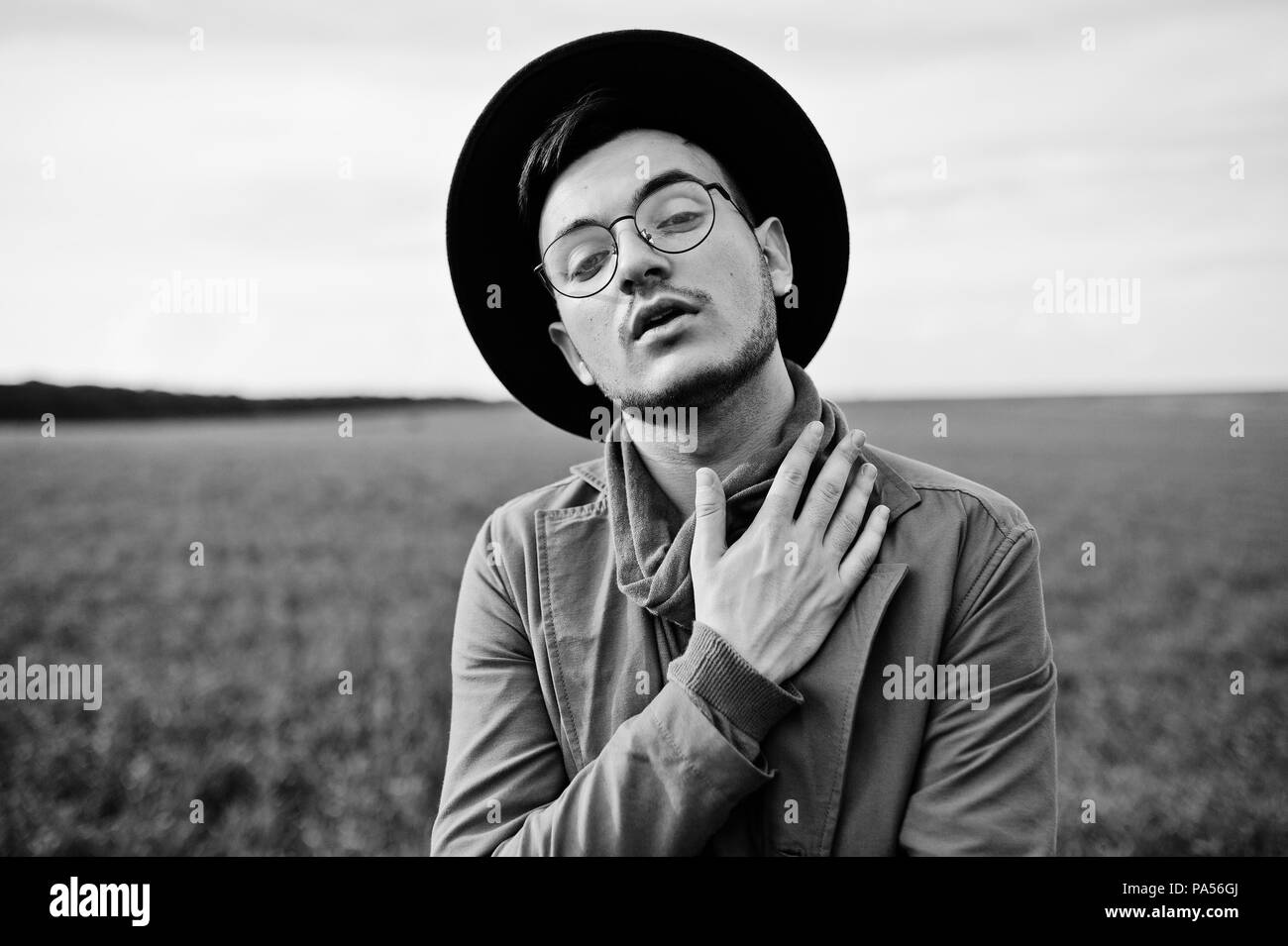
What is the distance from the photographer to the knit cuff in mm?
2082

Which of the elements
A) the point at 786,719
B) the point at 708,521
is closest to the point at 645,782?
the point at 786,719

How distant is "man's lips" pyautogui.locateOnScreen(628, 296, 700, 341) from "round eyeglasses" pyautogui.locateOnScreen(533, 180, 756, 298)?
14cm

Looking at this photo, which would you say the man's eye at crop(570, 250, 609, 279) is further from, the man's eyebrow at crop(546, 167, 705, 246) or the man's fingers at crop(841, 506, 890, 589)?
the man's fingers at crop(841, 506, 890, 589)

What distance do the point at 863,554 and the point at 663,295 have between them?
0.88 metres

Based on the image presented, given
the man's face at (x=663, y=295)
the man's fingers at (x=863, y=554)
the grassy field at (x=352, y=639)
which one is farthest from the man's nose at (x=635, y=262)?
the grassy field at (x=352, y=639)

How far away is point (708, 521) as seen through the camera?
2.33 m

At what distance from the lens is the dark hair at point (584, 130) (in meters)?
2.63

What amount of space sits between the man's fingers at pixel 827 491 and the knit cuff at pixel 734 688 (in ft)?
1.36

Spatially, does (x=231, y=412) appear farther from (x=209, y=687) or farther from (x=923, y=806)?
(x=923, y=806)

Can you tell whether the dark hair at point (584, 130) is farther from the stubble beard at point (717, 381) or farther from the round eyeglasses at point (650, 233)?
the stubble beard at point (717, 381)
